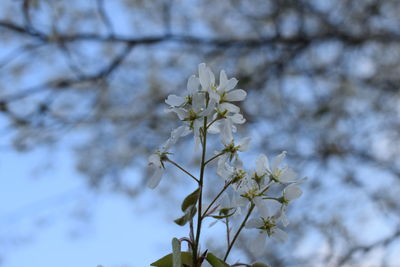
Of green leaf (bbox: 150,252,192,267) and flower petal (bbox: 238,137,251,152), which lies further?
flower petal (bbox: 238,137,251,152)

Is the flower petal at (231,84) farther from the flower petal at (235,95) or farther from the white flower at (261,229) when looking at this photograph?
the white flower at (261,229)

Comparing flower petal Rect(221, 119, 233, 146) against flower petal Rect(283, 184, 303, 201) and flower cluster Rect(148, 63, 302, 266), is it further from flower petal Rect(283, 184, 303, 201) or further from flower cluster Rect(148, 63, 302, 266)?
flower petal Rect(283, 184, 303, 201)

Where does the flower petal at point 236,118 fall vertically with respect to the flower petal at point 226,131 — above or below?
above

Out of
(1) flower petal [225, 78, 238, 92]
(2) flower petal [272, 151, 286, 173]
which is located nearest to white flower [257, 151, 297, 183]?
(2) flower petal [272, 151, 286, 173]

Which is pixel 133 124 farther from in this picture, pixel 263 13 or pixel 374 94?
pixel 374 94

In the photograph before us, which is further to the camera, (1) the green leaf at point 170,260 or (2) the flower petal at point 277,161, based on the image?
(2) the flower petal at point 277,161

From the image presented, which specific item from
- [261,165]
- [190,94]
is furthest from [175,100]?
[261,165]

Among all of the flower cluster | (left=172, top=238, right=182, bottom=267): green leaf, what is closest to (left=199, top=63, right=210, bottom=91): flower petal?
the flower cluster

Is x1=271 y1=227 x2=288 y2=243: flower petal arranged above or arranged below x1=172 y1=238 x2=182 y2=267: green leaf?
above

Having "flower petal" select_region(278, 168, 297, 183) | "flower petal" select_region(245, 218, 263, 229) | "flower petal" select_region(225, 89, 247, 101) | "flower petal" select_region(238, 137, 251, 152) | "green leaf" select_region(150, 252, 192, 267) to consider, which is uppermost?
"flower petal" select_region(225, 89, 247, 101)

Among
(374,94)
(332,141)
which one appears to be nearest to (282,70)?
(332,141)

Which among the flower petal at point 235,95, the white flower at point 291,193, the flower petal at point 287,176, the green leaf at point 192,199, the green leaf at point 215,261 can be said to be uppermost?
the flower petal at point 235,95

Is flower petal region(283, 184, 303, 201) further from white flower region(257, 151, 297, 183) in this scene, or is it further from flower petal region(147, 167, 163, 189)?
flower petal region(147, 167, 163, 189)

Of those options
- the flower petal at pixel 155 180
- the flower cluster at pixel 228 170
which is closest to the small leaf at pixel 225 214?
the flower cluster at pixel 228 170
